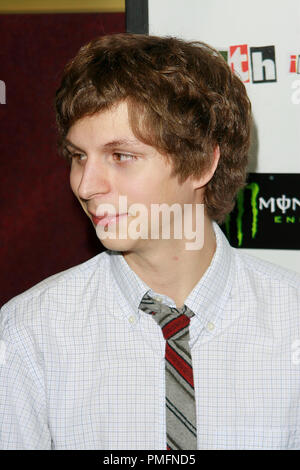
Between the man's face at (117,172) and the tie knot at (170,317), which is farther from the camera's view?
the tie knot at (170,317)

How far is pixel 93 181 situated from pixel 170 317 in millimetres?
370

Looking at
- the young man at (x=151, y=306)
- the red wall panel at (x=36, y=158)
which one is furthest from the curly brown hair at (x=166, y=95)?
the red wall panel at (x=36, y=158)

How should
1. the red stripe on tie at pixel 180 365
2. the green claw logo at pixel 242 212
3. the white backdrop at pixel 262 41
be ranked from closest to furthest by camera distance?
the red stripe on tie at pixel 180 365, the white backdrop at pixel 262 41, the green claw logo at pixel 242 212

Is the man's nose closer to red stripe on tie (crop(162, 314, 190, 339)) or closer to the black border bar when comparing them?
red stripe on tie (crop(162, 314, 190, 339))

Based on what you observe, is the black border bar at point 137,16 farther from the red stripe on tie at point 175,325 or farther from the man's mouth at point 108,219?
the red stripe on tie at point 175,325

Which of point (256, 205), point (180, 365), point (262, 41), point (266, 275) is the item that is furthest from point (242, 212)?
point (180, 365)

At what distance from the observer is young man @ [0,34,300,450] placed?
4.47ft

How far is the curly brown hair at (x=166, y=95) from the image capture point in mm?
1350

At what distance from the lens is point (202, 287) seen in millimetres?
1516

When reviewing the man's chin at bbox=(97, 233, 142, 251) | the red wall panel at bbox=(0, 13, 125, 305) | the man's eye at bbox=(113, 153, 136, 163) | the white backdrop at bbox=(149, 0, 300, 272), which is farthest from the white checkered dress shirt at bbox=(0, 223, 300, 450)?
the red wall panel at bbox=(0, 13, 125, 305)

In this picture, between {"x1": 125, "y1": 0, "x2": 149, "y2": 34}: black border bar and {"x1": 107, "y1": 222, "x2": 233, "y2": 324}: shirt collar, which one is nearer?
{"x1": 107, "y1": 222, "x2": 233, "y2": 324}: shirt collar

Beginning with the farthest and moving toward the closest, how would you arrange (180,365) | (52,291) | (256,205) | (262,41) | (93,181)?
(256,205) → (262,41) → (52,291) → (180,365) → (93,181)

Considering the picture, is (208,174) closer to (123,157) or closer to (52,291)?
(123,157)
